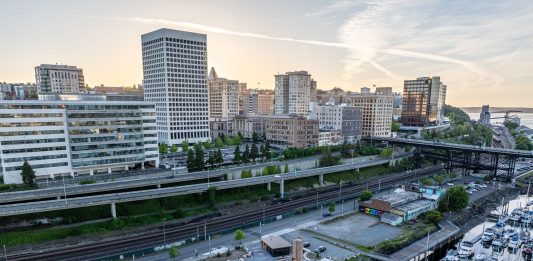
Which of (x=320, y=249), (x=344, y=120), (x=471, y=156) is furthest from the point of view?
(x=344, y=120)

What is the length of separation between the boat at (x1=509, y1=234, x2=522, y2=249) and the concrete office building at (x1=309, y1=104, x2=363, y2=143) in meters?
91.5

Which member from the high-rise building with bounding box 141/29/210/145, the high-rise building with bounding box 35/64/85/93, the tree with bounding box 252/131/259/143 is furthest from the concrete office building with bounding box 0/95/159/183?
the high-rise building with bounding box 35/64/85/93

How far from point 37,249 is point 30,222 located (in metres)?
9.03

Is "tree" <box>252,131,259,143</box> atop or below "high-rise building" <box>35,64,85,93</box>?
below

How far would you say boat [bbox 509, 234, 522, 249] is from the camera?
55.1 meters

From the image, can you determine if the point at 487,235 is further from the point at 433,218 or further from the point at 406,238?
the point at 406,238

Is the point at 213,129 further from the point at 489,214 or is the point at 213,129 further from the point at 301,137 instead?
the point at 489,214

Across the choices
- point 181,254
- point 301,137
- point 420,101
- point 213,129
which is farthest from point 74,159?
point 420,101

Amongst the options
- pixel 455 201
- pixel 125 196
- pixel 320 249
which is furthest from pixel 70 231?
pixel 455 201

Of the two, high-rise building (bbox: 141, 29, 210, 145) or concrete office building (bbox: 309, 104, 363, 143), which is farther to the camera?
concrete office building (bbox: 309, 104, 363, 143)

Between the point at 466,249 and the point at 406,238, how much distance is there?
9.63 meters

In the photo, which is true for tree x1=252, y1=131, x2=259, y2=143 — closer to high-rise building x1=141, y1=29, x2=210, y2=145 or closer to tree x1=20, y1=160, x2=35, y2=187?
high-rise building x1=141, y1=29, x2=210, y2=145

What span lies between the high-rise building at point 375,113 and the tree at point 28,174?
467 ft

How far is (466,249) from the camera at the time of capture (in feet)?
173
